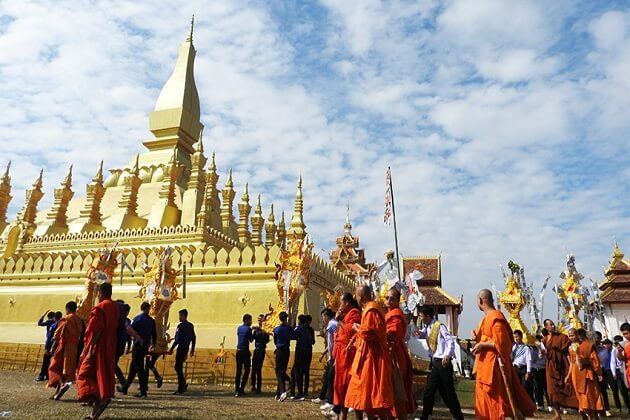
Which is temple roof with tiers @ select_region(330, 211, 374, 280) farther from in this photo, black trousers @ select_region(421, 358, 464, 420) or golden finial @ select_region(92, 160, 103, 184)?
black trousers @ select_region(421, 358, 464, 420)

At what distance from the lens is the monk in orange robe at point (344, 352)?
6.16m

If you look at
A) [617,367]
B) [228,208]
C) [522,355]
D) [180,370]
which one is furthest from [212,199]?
[617,367]

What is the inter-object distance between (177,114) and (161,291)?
1928 centimetres

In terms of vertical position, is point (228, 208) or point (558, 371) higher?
point (228, 208)

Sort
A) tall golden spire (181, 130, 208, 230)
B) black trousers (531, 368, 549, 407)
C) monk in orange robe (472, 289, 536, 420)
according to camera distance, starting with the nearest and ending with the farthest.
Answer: monk in orange robe (472, 289, 536, 420) < black trousers (531, 368, 549, 407) < tall golden spire (181, 130, 208, 230)

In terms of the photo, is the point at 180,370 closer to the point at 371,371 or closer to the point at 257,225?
the point at 371,371

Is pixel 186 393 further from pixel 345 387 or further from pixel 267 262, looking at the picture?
pixel 267 262

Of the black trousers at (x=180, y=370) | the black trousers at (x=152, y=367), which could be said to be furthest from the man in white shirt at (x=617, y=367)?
the black trousers at (x=152, y=367)

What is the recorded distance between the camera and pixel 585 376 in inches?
303

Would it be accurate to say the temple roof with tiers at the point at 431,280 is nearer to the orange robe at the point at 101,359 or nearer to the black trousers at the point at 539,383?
the black trousers at the point at 539,383

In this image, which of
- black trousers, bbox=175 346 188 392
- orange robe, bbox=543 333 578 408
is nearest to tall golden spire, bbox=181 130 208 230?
black trousers, bbox=175 346 188 392

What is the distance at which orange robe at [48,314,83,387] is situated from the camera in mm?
7539

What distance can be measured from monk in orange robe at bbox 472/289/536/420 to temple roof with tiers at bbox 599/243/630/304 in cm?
2864

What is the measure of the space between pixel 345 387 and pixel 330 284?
11.5 metres
